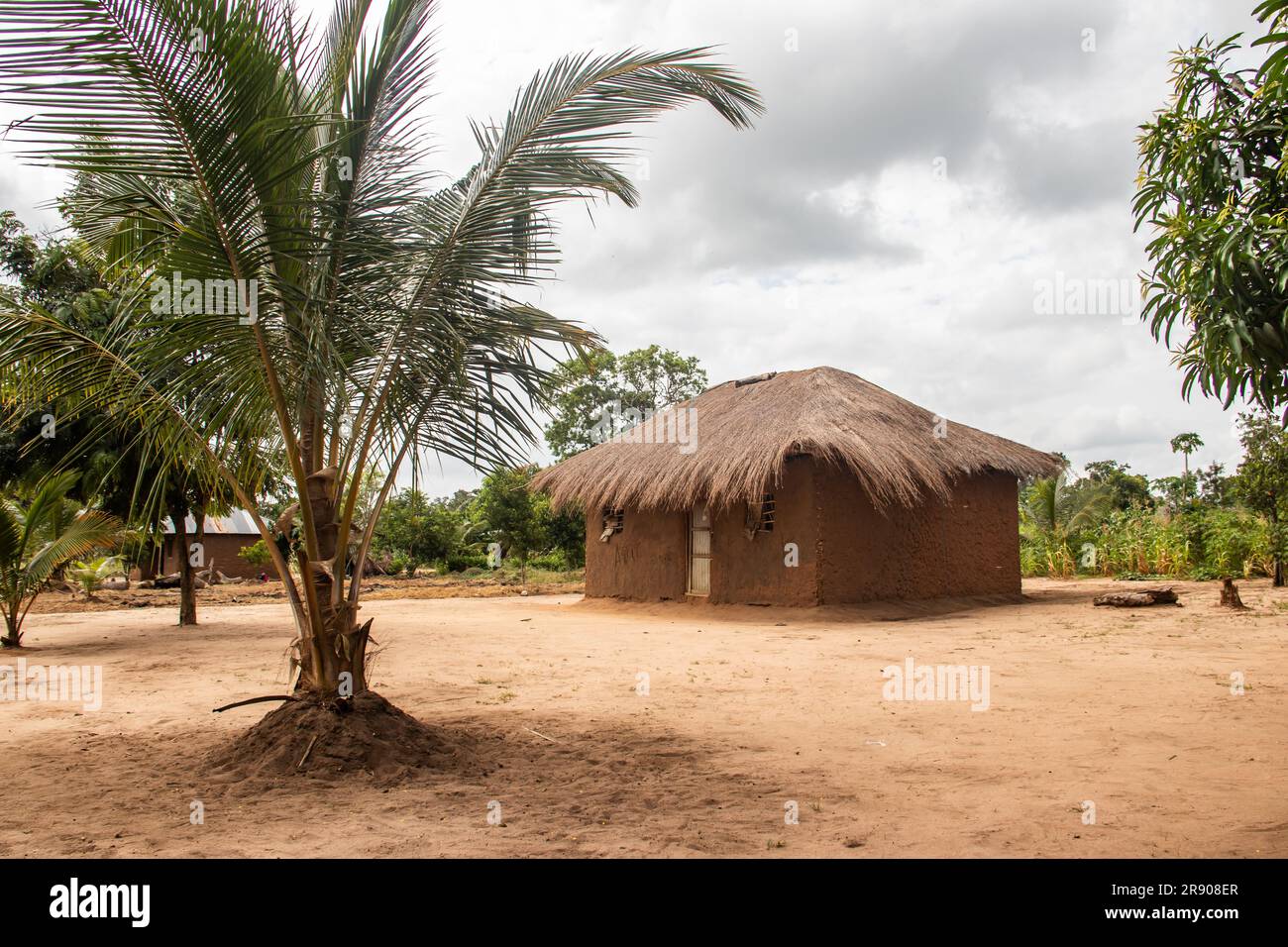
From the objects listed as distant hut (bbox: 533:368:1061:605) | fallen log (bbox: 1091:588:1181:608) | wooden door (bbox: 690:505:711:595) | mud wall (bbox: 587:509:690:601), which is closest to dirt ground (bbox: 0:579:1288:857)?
fallen log (bbox: 1091:588:1181:608)

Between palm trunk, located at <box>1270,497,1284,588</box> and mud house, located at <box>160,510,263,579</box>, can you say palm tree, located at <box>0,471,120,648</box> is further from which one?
mud house, located at <box>160,510,263,579</box>

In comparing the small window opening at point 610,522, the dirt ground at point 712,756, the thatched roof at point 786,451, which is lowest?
the dirt ground at point 712,756

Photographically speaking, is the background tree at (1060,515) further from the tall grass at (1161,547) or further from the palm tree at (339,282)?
the palm tree at (339,282)

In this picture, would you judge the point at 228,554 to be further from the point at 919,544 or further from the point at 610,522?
the point at 919,544

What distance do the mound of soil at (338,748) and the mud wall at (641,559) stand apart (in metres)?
10.2

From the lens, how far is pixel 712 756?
16.4 ft

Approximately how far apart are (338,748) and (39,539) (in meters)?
7.84

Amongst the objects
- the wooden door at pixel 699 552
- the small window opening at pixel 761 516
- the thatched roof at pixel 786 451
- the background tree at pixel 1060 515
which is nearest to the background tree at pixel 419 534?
the thatched roof at pixel 786 451

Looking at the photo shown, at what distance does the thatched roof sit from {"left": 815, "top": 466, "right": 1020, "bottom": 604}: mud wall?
0.38 metres

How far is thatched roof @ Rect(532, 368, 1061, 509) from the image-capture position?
1284cm

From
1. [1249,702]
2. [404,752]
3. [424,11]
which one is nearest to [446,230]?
[424,11]

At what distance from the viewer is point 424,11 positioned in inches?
190

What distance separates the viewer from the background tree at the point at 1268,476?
15.6 meters

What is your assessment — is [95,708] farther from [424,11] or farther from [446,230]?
[424,11]
